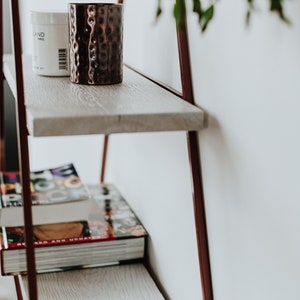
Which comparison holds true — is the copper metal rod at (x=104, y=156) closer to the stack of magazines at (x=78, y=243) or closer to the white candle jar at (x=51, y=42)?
the stack of magazines at (x=78, y=243)

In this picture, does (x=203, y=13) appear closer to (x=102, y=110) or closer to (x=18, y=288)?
(x=102, y=110)

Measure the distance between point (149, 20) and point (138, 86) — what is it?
0.14 meters

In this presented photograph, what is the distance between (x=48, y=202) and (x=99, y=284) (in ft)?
0.54

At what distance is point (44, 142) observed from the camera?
6.11 feet

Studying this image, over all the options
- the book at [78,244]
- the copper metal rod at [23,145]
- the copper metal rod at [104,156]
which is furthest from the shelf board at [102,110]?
the copper metal rod at [104,156]

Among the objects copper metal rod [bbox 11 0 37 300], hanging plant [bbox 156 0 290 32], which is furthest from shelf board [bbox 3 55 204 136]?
hanging plant [bbox 156 0 290 32]

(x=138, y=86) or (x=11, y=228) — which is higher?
(x=138, y=86)

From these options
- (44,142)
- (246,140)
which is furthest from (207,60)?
(44,142)

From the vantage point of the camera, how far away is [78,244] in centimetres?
89

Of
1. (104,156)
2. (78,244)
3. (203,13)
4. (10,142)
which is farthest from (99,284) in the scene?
(10,142)

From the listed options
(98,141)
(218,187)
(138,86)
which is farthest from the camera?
(98,141)

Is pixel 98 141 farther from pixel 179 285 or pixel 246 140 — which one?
pixel 246 140

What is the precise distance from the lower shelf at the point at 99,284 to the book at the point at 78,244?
14mm

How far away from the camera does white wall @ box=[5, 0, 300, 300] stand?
1.64 ft
